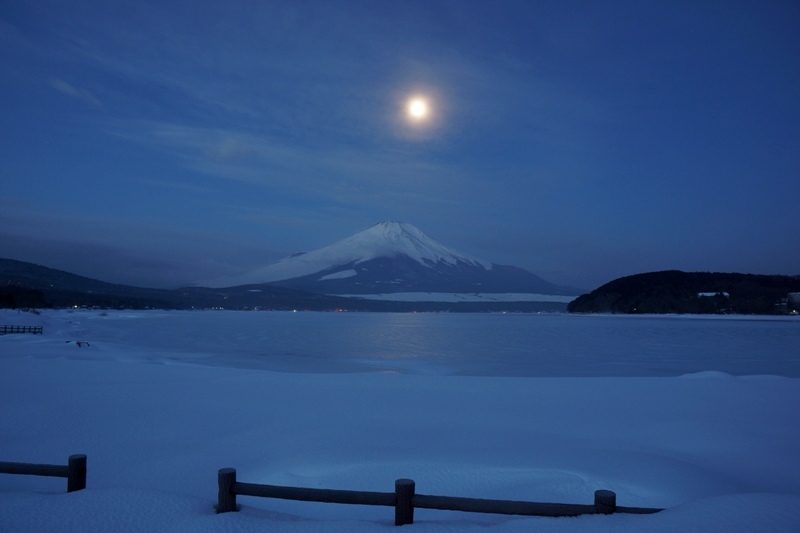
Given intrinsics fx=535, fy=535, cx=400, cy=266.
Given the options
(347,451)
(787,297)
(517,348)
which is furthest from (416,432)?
(787,297)

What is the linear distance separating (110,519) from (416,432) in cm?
483

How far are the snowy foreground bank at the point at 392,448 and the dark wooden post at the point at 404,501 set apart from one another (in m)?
0.13

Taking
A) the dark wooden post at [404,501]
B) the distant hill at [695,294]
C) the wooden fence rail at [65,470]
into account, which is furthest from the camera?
the distant hill at [695,294]

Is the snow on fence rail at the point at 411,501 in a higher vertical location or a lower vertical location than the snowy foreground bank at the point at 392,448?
higher

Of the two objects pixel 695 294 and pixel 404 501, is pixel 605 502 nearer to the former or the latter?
pixel 404 501

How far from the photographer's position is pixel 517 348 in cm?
3070

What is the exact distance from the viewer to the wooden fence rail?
4.56 m

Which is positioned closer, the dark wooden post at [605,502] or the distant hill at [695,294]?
the dark wooden post at [605,502]

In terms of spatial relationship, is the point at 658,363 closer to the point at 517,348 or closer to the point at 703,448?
the point at 517,348

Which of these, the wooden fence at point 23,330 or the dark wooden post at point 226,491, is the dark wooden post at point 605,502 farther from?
the wooden fence at point 23,330

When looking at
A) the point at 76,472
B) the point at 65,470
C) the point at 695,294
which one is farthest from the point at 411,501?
the point at 695,294

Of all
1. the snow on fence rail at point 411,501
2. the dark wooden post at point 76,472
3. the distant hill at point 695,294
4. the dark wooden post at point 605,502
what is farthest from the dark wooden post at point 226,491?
the distant hill at point 695,294

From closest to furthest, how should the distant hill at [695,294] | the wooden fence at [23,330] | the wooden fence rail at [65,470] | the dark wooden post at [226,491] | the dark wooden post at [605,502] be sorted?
1. the dark wooden post at [605,502]
2. the dark wooden post at [226,491]
3. the wooden fence rail at [65,470]
4. the wooden fence at [23,330]
5. the distant hill at [695,294]

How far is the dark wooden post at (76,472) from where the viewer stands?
456 centimetres
